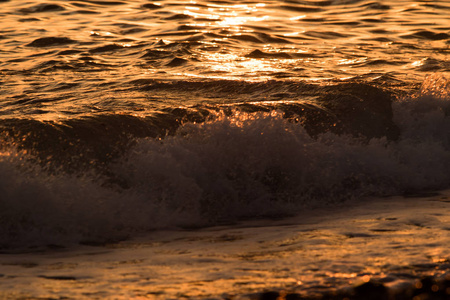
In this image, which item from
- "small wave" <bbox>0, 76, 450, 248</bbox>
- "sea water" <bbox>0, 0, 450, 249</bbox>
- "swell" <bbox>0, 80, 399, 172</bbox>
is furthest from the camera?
"swell" <bbox>0, 80, 399, 172</bbox>

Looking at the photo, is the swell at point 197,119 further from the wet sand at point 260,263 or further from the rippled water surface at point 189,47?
the wet sand at point 260,263

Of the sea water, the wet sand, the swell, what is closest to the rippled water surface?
the sea water

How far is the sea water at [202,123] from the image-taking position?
5.11 meters

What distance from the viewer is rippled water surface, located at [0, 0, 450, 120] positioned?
767cm

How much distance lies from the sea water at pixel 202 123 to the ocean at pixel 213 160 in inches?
0.7

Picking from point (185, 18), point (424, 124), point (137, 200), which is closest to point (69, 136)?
point (137, 200)

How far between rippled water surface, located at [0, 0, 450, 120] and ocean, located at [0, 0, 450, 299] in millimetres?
51

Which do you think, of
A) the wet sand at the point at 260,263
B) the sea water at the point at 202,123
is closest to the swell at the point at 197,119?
the sea water at the point at 202,123

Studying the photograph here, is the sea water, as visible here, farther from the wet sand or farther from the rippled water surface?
the wet sand

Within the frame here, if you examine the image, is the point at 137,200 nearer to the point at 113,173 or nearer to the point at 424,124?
the point at 113,173

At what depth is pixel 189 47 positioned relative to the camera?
10156mm

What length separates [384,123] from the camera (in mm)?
7164

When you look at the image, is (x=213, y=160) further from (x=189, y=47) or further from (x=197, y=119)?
(x=189, y=47)

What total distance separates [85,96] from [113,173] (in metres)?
2.26
